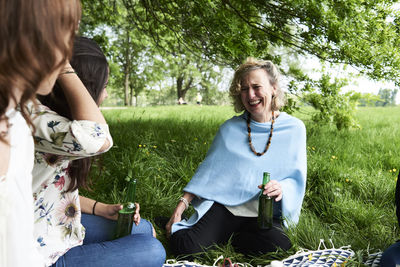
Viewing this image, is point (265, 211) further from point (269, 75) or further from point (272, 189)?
point (269, 75)

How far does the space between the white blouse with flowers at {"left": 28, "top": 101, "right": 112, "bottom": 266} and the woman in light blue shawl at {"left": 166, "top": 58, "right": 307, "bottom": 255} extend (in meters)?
1.07

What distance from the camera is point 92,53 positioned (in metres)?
1.73

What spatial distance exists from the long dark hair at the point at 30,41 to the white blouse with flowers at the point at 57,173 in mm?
348

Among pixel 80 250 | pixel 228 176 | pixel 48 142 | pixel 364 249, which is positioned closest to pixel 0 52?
pixel 48 142

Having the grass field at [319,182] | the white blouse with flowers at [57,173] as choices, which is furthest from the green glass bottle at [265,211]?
the white blouse with flowers at [57,173]

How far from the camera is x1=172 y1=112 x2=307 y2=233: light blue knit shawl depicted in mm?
2670

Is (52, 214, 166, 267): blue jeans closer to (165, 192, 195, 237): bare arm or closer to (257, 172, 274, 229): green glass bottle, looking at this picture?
(165, 192, 195, 237): bare arm

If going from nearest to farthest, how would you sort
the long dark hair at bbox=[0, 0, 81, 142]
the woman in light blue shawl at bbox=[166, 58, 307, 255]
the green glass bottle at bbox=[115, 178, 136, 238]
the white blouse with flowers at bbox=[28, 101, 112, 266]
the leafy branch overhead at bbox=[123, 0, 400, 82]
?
the long dark hair at bbox=[0, 0, 81, 142]
the white blouse with flowers at bbox=[28, 101, 112, 266]
the green glass bottle at bbox=[115, 178, 136, 238]
the woman in light blue shawl at bbox=[166, 58, 307, 255]
the leafy branch overhead at bbox=[123, 0, 400, 82]

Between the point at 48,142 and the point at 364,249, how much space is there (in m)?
2.22

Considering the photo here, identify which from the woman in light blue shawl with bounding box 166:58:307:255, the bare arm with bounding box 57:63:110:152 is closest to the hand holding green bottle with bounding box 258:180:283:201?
the woman in light blue shawl with bounding box 166:58:307:255

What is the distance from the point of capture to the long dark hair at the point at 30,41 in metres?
0.85

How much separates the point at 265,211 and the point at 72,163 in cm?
143

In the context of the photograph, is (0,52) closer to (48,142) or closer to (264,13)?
(48,142)

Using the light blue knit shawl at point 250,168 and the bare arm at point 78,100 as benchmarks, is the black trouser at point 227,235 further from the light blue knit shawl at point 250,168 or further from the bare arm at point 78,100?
the bare arm at point 78,100
